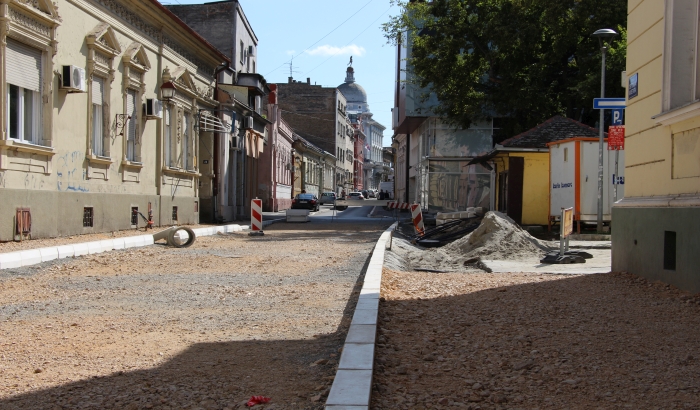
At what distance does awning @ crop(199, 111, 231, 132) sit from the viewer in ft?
83.0

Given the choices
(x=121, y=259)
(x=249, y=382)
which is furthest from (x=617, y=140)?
(x=249, y=382)

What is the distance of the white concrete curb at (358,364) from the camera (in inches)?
144

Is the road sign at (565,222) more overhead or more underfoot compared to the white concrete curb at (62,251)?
more overhead

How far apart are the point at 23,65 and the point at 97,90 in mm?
3558

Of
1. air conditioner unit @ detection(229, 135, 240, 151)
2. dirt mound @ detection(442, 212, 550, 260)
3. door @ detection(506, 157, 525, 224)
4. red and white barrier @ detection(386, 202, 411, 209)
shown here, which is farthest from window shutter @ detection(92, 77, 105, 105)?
air conditioner unit @ detection(229, 135, 240, 151)

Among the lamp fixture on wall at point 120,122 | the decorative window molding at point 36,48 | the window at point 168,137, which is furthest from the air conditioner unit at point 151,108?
the decorative window molding at point 36,48

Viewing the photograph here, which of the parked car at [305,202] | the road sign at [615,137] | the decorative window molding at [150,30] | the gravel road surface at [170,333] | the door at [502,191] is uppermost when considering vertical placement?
the decorative window molding at [150,30]

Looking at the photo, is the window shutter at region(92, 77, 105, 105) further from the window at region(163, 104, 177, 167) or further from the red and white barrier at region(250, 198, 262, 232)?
the red and white barrier at region(250, 198, 262, 232)

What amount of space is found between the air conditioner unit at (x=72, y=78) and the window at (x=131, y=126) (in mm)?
3902

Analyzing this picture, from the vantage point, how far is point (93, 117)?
16.5 m

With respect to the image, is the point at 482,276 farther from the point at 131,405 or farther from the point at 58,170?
the point at 58,170

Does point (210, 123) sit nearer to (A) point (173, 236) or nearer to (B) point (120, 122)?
(B) point (120, 122)

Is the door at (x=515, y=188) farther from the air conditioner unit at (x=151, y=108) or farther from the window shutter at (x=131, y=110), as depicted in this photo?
the window shutter at (x=131, y=110)

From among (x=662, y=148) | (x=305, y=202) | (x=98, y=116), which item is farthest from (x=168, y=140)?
(x=305, y=202)
